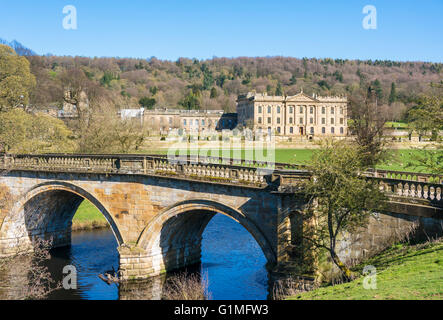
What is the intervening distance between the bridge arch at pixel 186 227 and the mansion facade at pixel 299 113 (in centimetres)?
8699

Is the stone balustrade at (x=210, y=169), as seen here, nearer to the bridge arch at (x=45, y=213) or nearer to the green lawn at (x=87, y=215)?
the bridge arch at (x=45, y=213)

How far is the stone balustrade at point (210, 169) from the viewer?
16.2 meters

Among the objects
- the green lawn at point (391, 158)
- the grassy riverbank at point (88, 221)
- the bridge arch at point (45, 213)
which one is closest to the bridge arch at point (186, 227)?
the green lawn at point (391, 158)

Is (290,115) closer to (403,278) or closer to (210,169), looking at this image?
(210,169)

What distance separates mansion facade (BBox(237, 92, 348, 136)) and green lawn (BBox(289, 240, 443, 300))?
98210 mm

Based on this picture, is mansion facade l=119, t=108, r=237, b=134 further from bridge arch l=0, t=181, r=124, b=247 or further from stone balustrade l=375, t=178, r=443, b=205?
Answer: stone balustrade l=375, t=178, r=443, b=205

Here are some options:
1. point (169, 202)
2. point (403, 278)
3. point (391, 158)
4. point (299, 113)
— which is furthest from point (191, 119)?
point (403, 278)

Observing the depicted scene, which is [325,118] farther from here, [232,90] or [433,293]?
[433,293]

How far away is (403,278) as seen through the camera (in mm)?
11984

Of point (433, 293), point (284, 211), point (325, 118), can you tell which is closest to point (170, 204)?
point (284, 211)

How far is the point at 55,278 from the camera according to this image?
25.9 metres

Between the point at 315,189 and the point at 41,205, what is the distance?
20656mm

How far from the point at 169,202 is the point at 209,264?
6.14 metres

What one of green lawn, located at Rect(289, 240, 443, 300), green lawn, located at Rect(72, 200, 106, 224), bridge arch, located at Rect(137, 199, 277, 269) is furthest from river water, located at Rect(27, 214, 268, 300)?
green lawn, located at Rect(289, 240, 443, 300)
